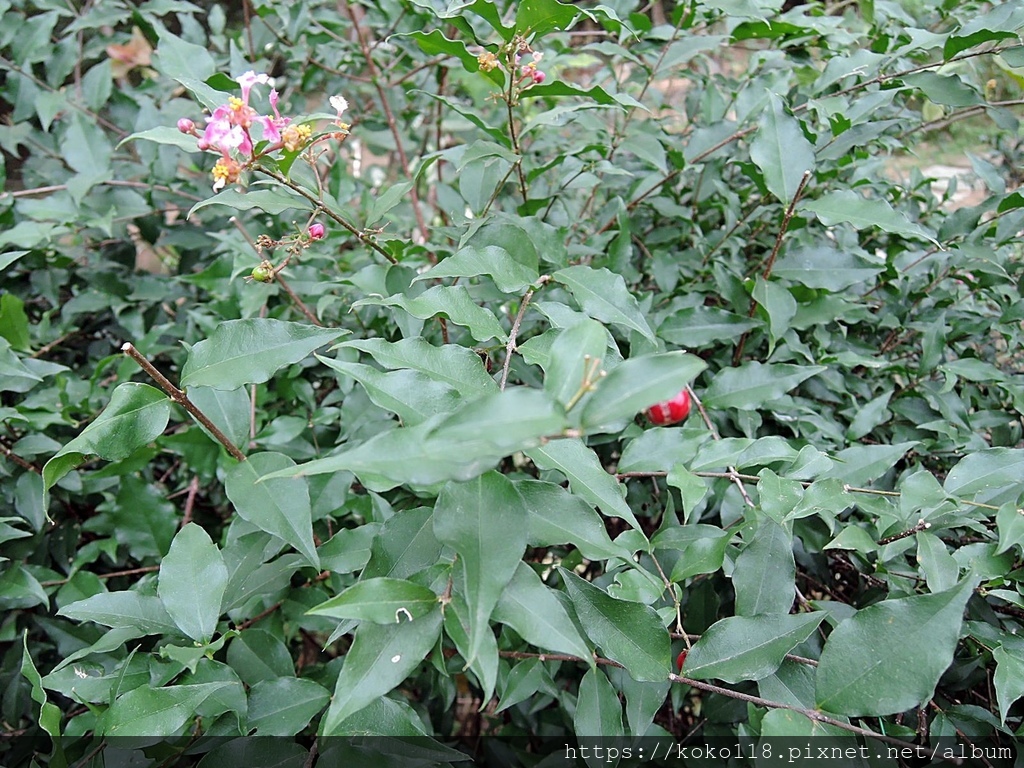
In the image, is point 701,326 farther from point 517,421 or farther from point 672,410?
point 517,421

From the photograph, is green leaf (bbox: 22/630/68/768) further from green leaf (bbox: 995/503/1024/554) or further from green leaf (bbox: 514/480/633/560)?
green leaf (bbox: 995/503/1024/554)

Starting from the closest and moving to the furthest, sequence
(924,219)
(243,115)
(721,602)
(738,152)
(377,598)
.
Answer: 1. (377,598)
2. (243,115)
3. (721,602)
4. (738,152)
5. (924,219)

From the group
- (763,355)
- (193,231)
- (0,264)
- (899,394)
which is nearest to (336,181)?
(193,231)

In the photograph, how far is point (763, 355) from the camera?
3.63 feet

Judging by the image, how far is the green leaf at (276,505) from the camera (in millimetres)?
684

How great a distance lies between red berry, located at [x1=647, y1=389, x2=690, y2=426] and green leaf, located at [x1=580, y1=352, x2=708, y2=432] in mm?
493

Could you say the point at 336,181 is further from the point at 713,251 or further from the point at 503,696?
the point at 503,696

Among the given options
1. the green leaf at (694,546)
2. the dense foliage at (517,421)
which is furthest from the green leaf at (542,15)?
the green leaf at (694,546)

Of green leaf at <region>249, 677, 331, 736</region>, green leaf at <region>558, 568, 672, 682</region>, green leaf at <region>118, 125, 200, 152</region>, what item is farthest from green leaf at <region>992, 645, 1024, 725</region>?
green leaf at <region>118, 125, 200, 152</region>

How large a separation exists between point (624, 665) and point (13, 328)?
1.11 metres

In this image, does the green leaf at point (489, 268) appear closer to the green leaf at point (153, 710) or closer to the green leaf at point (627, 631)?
the green leaf at point (627, 631)

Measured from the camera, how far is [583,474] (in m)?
0.63

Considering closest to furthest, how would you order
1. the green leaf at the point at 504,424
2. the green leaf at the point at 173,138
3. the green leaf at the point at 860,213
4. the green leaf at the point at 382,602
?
the green leaf at the point at 504,424
the green leaf at the point at 382,602
the green leaf at the point at 173,138
the green leaf at the point at 860,213

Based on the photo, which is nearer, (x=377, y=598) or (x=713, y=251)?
(x=377, y=598)
